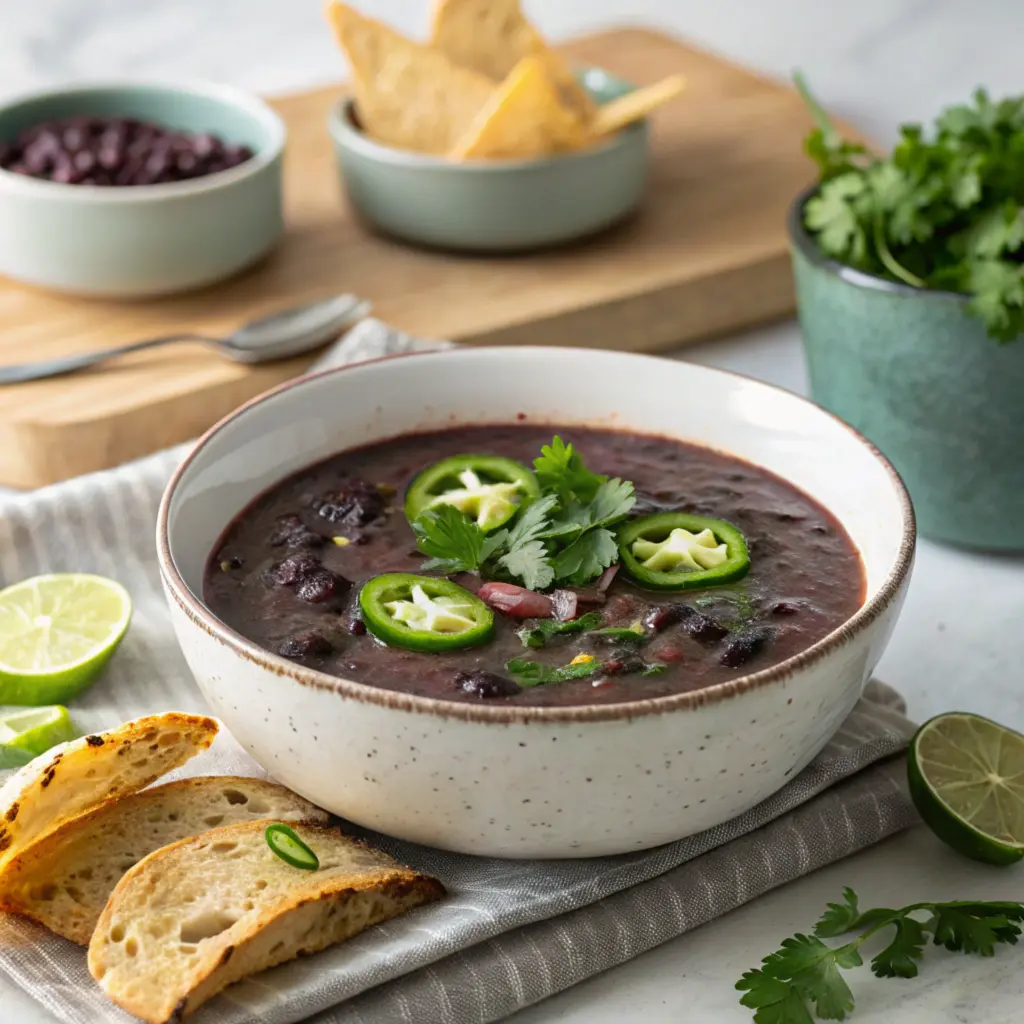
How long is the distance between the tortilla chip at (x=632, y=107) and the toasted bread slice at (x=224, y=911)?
3033 millimetres

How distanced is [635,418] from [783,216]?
6.68 ft

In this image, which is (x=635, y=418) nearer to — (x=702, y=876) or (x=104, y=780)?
(x=702, y=876)

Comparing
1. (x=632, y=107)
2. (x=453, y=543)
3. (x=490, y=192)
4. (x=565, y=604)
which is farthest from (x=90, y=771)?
(x=632, y=107)

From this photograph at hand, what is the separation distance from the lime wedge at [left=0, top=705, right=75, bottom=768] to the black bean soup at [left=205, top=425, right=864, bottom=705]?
42 cm

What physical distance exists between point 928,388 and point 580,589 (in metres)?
1.37

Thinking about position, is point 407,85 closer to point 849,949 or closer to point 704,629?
point 704,629

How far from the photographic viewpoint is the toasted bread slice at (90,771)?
107 inches

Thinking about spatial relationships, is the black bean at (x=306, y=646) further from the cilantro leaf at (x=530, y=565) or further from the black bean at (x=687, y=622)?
the black bean at (x=687, y=622)

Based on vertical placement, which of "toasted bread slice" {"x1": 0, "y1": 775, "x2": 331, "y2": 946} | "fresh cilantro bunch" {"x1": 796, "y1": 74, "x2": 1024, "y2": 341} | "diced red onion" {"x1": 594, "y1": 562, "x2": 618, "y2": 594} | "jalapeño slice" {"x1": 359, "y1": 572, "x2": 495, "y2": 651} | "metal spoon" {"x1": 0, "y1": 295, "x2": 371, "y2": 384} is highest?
"fresh cilantro bunch" {"x1": 796, "y1": 74, "x2": 1024, "y2": 341}

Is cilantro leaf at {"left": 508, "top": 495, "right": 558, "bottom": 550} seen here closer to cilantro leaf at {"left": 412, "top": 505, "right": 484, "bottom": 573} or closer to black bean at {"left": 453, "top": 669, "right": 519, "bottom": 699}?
cilantro leaf at {"left": 412, "top": 505, "right": 484, "bottom": 573}

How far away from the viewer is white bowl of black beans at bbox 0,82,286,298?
474cm

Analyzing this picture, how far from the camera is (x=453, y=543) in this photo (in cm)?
309

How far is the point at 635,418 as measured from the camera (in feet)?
12.1

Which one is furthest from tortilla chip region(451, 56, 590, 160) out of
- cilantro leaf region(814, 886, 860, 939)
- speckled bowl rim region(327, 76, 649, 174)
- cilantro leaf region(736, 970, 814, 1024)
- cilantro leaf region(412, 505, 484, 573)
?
cilantro leaf region(736, 970, 814, 1024)
